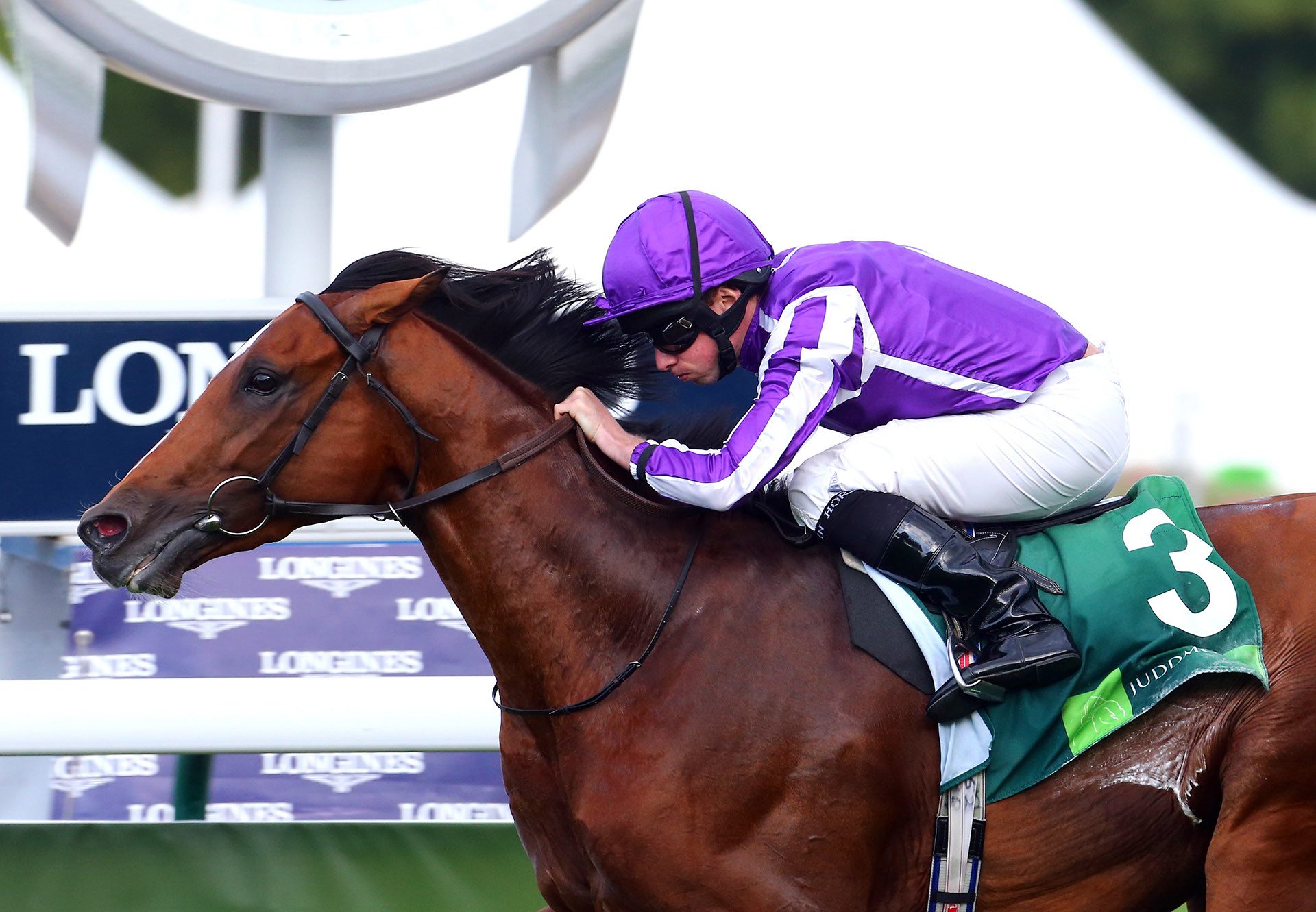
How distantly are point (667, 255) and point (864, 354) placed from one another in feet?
1.30

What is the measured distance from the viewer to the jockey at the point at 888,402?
250 centimetres

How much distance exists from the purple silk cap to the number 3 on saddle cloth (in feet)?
2.15

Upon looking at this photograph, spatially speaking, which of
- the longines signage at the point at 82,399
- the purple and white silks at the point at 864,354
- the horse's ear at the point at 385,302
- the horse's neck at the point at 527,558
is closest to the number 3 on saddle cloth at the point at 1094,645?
the purple and white silks at the point at 864,354

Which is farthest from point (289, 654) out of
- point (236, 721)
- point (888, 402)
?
point (888, 402)

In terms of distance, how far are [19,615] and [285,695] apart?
3.31 ft

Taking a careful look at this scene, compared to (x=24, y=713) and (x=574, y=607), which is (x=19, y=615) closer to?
→ (x=24, y=713)

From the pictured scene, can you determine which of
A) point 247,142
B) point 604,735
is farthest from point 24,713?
point 247,142

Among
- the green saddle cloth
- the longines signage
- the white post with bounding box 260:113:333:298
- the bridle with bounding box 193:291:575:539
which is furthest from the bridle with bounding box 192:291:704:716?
the white post with bounding box 260:113:333:298

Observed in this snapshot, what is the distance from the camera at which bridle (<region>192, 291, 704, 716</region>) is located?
257 cm

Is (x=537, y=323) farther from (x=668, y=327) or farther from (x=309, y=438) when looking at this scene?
(x=309, y=438)

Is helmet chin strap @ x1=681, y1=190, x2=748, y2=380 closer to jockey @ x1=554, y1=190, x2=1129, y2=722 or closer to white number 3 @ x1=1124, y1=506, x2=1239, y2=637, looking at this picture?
jockey @ x1=554, y1=190, x2=1129, y2=722

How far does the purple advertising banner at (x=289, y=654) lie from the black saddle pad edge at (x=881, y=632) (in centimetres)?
156

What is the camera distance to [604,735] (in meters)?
2.53

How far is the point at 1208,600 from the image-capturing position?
2.54 m
